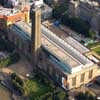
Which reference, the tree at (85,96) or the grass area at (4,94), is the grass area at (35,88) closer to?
the grass area at (4,94)

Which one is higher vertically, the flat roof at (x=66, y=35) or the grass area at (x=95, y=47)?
→ the flat roof at (x=66, y=35)

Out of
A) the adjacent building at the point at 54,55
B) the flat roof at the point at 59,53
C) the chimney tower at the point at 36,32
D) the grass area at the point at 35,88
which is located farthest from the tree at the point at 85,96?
the chimney tower at the point at 36,32

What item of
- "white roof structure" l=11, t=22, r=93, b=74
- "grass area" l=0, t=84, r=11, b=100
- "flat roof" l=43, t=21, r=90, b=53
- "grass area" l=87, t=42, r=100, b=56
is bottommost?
Result: "grass area" l=0, t=84, r=11, b=100

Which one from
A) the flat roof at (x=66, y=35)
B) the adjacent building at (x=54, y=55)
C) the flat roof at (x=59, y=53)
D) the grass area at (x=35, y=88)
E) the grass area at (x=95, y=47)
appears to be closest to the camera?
the grass area at (x=35, y=88)

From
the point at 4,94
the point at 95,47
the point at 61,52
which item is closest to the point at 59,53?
the point at 61,52

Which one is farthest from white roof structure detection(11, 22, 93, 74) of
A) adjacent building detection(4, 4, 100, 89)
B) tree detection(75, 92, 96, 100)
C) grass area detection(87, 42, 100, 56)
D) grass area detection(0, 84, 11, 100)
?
grass area detection(0, 84, 11, 100)

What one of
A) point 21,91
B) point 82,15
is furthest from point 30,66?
point 82,15

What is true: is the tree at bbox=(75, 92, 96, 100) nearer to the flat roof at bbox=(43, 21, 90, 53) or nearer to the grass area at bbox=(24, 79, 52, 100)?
the grass area at bbox=(24, 79, 52, 100)

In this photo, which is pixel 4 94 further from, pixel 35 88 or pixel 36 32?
pixel 36 32
